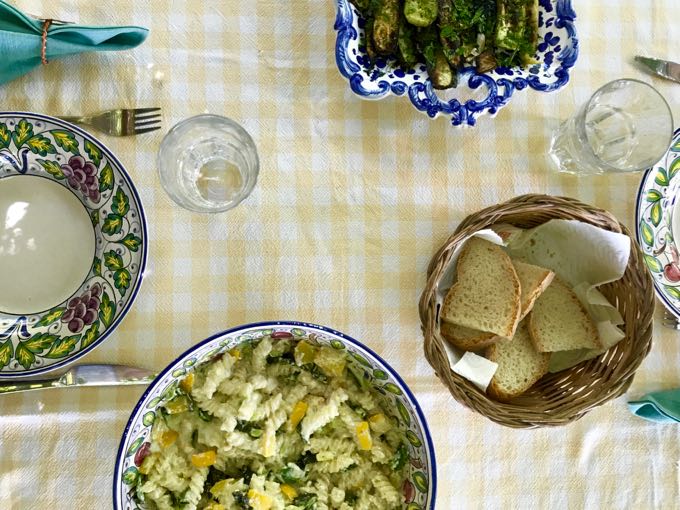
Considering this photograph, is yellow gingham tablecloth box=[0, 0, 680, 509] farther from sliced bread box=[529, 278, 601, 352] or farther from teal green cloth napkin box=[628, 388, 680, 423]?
sliced bread box=[529, 278, 601, 352]

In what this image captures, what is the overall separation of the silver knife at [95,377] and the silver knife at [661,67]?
123cm

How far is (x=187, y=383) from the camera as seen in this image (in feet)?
3.71

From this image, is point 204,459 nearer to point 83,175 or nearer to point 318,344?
point 318,344

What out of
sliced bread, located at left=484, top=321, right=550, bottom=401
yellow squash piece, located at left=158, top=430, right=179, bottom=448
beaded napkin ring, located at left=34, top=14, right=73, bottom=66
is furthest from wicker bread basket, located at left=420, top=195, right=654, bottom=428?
beaded napkin ring, located at left=34, top=14, right=73, bottom=66

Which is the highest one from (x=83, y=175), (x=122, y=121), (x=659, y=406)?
(x=122, y=121)

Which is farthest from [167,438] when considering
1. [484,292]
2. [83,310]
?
[484,292]

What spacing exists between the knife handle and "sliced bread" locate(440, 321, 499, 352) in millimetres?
766

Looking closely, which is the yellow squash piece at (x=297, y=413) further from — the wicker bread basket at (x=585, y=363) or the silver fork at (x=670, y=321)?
the silver fork at (x=670, y=321)

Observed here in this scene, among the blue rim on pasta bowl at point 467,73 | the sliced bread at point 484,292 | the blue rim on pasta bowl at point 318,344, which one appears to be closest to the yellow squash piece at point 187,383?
the blue rim on pasta bowl at point 318,344

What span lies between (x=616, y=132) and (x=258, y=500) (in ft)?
3.34

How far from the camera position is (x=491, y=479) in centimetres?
132

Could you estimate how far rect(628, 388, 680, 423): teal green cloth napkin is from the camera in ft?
4.20

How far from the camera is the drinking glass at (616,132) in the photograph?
1.23 metres

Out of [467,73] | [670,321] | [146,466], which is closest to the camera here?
[146,466]
